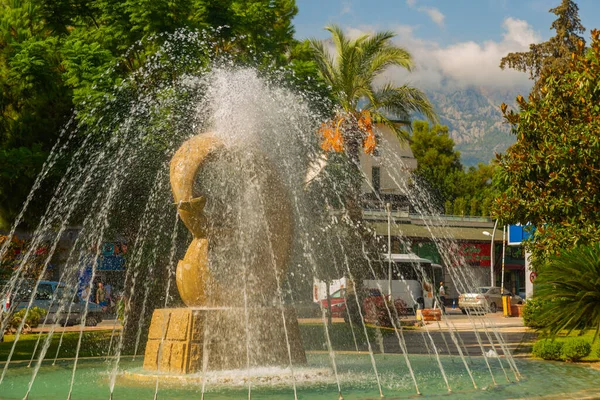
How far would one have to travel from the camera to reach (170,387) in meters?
10.0

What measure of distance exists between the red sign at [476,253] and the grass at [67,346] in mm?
33642

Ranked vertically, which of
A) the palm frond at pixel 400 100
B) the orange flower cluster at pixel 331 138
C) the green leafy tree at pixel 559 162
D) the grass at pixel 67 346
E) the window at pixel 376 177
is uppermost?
the window at pixel 376 177

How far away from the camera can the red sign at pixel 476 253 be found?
55281 mm

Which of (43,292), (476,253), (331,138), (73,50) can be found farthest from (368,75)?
(476,253)

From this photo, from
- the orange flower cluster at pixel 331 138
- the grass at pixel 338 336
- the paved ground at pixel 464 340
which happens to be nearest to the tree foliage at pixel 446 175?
the paved ground at pixel 464 340

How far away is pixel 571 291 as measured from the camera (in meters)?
11.5

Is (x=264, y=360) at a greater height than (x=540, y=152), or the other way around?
(x=540, y=152)

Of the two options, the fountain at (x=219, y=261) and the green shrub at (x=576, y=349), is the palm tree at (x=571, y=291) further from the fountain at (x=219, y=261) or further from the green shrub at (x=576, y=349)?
the green shrub at (x=576, y=349)

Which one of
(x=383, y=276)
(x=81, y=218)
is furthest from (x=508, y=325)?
(x=81, y=218)

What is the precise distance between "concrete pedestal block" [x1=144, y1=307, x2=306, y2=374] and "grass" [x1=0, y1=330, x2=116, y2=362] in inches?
331

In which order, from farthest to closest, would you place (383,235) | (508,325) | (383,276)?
1. (383,235)
2. (383,276)
3. (508,325)

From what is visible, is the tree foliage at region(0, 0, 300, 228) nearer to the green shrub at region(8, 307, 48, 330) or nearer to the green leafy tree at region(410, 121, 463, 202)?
the green shrub at region(8, 307, 48, 330)

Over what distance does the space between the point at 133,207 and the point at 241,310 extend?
10.8 m

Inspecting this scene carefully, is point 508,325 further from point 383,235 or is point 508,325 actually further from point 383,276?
point 383,235
